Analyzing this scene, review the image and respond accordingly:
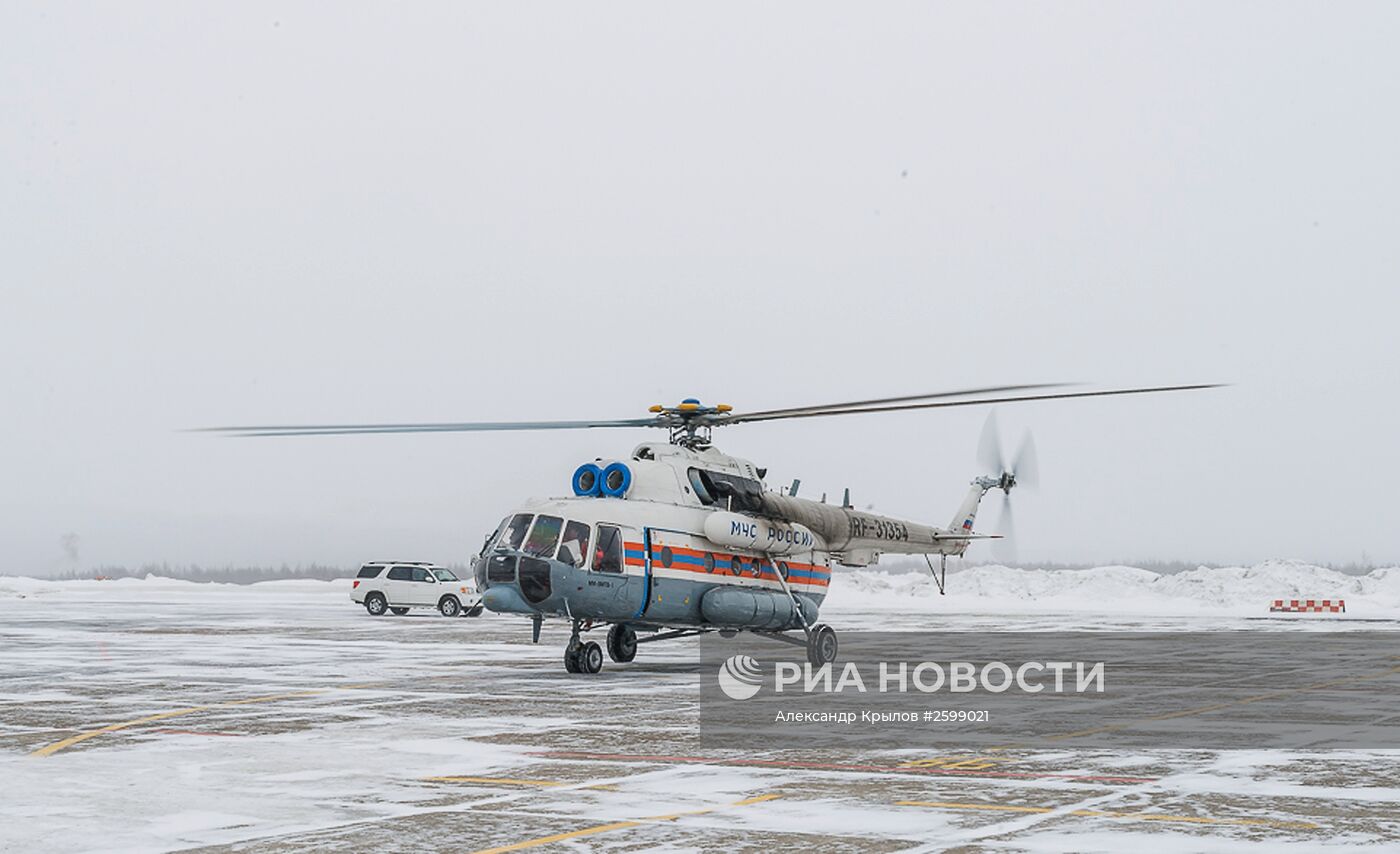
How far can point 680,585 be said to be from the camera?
2345cm

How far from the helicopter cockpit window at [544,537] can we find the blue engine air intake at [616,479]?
1643mm

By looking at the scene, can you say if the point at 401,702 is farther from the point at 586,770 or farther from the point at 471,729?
the point at 586,770

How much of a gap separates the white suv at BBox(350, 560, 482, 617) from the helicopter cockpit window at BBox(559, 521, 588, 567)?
26291 mm

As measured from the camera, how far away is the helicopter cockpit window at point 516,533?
22.1 metres

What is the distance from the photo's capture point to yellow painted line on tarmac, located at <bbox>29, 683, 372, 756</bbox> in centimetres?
1423

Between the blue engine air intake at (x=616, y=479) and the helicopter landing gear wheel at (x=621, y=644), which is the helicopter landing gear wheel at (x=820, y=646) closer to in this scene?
the helicopter landing gear wheel at (x=621, y=644)

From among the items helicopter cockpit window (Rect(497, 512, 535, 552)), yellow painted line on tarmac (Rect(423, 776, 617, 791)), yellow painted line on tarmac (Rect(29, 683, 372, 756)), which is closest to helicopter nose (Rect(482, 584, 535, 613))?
helicopter cockpit window (Rect(497, 512, 535, 552))

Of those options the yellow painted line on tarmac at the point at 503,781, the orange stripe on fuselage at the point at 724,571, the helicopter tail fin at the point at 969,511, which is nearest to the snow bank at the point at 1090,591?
the helicopter tail fin at the point at 969,511

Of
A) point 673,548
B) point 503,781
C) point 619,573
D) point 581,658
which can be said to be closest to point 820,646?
point 673,548

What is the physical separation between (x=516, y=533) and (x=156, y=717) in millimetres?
6496

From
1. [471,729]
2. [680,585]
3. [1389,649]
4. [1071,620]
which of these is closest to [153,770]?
[471,729]

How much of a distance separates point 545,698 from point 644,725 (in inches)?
139

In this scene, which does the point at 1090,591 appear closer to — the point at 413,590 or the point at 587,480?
the point at 413,590

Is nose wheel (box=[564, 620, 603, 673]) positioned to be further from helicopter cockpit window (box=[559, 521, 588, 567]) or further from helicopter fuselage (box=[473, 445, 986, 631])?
helicopter cockpit window (box=[559, 521, 588, 567])
